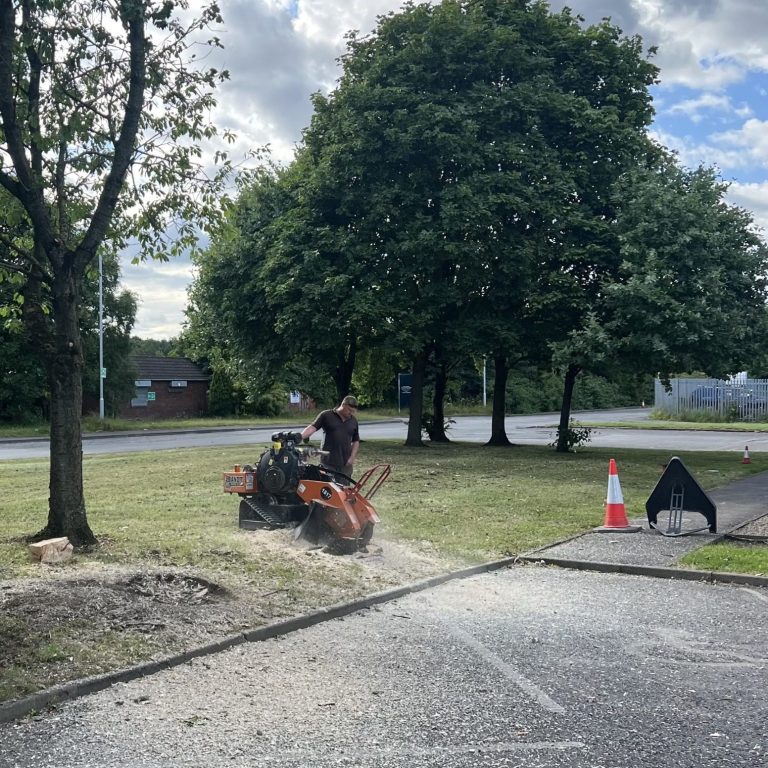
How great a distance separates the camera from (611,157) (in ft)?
77.5

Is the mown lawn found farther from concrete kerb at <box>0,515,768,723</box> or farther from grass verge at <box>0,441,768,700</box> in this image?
concrete kerb at <box>0,515,768,723</box>

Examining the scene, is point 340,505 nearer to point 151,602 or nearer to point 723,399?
point 151,602

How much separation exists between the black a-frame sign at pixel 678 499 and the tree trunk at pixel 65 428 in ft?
21.9

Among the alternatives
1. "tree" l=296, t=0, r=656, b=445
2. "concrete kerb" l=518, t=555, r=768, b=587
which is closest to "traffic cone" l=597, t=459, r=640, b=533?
"concrete kerb" l=518, t=555, r=768, b=587

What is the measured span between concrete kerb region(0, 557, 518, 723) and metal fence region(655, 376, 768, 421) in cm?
4062

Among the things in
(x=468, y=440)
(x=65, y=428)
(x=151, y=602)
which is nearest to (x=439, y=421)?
(x=468, y=440)

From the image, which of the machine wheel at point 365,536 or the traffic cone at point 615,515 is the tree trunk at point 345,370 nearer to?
the traffic cone at point 615,515

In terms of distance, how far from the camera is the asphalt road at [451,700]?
4336 millimetres

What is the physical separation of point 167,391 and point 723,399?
109 feet

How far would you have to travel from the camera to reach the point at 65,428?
895cm

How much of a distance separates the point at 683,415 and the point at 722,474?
100 ft

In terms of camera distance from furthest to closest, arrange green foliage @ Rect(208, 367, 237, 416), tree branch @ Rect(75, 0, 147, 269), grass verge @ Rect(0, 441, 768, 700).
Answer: green foliage @ Rect(208, 367, 237, 416)
tree branch @ Rect(75, 0, 147, 269)
grass verge @ Rect(0, 441, 768, 700)

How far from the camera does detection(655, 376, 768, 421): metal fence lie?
46344mm

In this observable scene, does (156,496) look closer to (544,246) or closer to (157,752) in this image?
(157,752)
